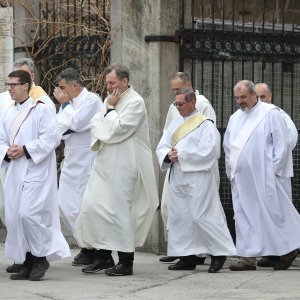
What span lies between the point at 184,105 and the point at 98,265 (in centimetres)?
174

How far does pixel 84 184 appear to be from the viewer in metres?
13.5

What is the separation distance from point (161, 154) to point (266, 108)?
1.18m

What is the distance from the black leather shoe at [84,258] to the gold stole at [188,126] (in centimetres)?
151

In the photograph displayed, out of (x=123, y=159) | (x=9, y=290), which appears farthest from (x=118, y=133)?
(x=9, y=290)

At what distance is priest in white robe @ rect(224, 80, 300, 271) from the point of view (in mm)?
12852

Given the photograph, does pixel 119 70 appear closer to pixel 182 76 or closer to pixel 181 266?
pixel 182 76

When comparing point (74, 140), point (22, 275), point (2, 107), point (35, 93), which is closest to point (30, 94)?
point (35, 93)

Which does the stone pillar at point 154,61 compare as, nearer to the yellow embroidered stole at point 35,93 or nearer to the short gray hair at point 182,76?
the short gray hair at point 182,76

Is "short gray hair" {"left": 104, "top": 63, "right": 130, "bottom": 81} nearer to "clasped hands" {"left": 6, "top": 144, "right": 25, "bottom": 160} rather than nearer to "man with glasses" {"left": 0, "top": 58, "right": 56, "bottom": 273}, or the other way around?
"man with glasses" {"left": 0, "top": 58, "right": 56, "bottom": 273}

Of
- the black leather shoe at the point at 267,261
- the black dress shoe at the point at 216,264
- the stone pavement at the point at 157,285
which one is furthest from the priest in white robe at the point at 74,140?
the black leather shoe at the point at 267,261

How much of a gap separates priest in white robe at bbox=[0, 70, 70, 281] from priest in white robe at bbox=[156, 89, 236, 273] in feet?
4.26

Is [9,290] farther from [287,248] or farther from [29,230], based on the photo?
[287,248]

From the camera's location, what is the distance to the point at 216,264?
12508mm

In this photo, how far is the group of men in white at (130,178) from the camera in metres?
11.7
